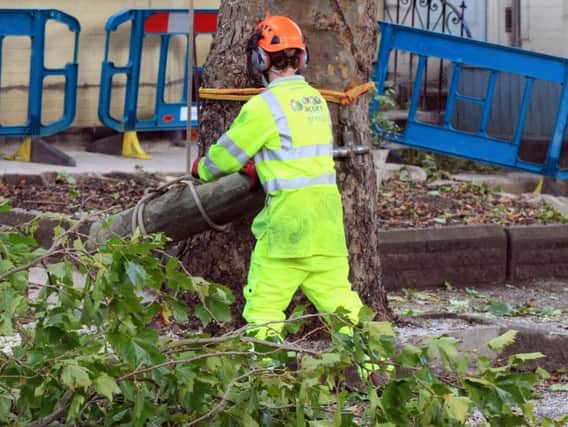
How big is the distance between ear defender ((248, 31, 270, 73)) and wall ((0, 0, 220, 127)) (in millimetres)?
6125

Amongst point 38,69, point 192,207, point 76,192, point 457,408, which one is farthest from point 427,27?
point 457,408

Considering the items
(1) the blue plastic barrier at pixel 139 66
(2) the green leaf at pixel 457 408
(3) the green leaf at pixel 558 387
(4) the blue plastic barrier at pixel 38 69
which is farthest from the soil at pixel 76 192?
(2) the green leaf at pixel 457 408

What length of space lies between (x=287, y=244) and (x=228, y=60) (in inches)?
45.2

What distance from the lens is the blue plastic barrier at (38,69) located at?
10773 millimetres

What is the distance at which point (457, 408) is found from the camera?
3.71 metres

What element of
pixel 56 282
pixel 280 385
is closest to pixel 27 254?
pixel 56 282

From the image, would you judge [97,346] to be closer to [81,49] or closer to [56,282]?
[56,282]

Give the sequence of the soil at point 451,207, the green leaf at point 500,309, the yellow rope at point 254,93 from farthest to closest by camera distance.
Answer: the soil at point 451,207, the green leaf at point 500,309, the yellow rope at point 254,93

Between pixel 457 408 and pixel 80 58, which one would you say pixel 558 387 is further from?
pixel 80 58

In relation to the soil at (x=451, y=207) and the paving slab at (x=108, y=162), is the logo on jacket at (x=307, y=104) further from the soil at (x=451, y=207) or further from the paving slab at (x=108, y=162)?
the paving slab at (x=108, y=162)

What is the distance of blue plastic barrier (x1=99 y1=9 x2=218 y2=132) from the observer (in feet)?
38.1

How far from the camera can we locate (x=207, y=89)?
639cm

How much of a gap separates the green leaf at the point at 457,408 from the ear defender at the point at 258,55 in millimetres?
2307

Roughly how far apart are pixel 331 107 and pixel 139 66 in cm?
562
